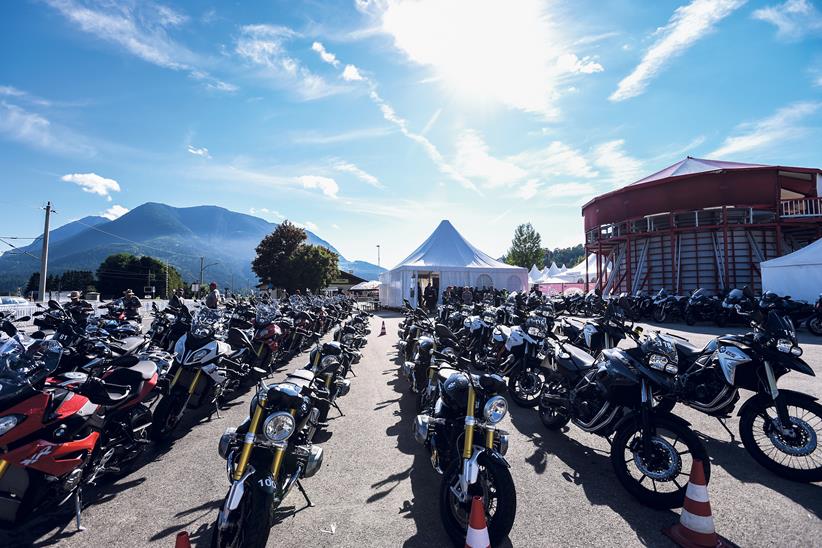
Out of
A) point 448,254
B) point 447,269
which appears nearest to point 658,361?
point 447,269

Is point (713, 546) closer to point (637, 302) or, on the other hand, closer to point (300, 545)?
point (300, 545)

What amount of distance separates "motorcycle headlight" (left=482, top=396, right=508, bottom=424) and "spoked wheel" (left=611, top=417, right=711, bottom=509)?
132 centimetres

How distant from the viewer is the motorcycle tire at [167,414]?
3996 mm

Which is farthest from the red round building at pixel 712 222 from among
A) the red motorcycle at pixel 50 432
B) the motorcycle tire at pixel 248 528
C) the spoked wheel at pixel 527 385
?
the red motorcycle at pixel 50 432

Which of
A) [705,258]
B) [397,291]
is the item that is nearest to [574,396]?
[397,291]

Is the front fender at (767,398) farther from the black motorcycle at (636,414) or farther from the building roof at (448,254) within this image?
the building roof at (448,254)

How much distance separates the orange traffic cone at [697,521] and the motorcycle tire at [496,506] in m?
1.11

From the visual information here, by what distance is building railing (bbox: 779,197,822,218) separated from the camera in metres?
19.0

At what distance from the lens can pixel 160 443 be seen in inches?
159

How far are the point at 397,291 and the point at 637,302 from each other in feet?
44.2

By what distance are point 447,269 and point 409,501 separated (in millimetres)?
20290

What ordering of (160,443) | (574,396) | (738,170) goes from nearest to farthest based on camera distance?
1. (574,396)
2. (160,443)
3. (738,170)

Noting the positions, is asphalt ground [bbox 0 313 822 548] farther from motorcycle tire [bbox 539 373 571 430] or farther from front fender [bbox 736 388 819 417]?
front fender [bbox 736 388 819 417]

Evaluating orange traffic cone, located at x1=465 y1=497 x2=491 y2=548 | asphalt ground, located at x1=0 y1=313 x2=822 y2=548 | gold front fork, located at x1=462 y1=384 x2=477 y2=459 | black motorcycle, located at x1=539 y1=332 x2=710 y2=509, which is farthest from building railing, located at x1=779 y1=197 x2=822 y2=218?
orange traffic cone, located at x1=465 y1=497 x2=491 y2=548
